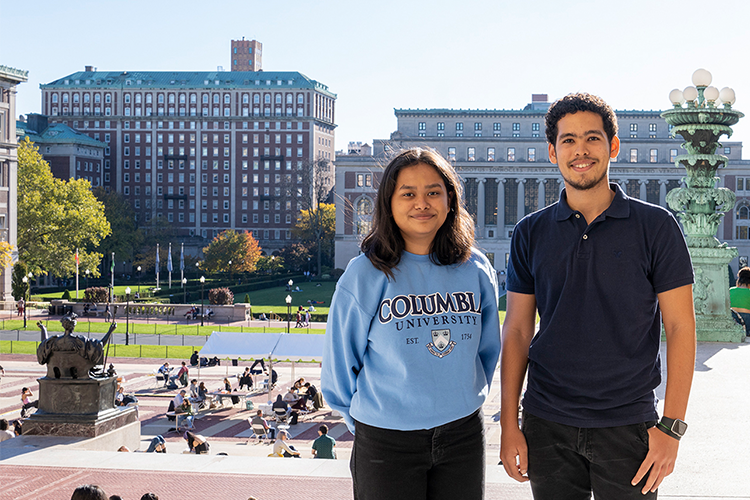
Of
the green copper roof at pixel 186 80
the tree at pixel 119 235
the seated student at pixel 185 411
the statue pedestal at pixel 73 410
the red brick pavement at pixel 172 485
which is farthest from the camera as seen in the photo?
the green copper roof at pixel 186 80

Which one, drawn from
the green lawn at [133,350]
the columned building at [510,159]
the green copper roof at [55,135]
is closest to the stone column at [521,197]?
the columned building at [510,159]

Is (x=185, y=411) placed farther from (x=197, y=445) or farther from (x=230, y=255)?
(x=230, y=255)

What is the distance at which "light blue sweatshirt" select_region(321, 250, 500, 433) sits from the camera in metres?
3.99

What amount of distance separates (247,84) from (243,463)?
14111 cm

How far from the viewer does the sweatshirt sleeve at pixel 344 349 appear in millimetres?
4051

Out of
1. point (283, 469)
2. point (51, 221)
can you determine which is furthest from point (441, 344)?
point (51, 221)

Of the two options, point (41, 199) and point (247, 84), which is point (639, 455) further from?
point (247, 84)

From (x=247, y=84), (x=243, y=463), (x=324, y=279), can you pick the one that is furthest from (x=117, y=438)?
(x=247, y=84)

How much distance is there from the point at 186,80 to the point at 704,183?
455 feet

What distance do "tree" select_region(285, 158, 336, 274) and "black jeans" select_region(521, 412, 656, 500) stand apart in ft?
330

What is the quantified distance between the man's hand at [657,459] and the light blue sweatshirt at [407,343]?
893 millimetres

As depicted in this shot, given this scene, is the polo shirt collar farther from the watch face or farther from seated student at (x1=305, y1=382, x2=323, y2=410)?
seated student at (x1=305, y1=382, x2=323, y2=410)

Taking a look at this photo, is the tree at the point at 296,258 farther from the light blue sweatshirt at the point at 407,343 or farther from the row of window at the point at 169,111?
the light blue sweatshirt at the point at 407,343

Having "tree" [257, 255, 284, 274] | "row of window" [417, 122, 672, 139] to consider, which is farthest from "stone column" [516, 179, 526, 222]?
"tree" [257, 255, 284, 274]
